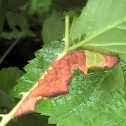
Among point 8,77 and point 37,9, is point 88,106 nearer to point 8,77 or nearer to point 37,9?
point 8,77

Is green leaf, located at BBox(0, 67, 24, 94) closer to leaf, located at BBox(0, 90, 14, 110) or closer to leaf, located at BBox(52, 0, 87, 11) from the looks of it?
leaf, located at BBox(0, 90, 14, 110)

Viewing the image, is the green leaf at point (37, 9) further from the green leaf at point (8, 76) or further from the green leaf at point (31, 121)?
the green leaf at point (31, 121)

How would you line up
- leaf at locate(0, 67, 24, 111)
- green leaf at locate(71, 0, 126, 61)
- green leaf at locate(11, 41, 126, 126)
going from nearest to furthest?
green leaf at locate(71, 0, 126, 61)
green leaf at locate(11, 41, 126, 126)
leaf at locate(0, 67, 24, 111)

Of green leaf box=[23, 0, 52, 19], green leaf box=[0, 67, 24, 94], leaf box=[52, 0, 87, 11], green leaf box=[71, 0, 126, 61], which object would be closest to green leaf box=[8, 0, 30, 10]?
leaf box=[52, 0, 87, 11]

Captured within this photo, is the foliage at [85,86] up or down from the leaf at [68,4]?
down

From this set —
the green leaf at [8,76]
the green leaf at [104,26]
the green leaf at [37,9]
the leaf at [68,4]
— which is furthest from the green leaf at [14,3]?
the green leaf at [37,9]

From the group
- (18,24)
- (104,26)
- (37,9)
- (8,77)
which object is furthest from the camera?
(37,9)

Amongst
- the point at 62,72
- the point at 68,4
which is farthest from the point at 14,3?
the point at 62,72
